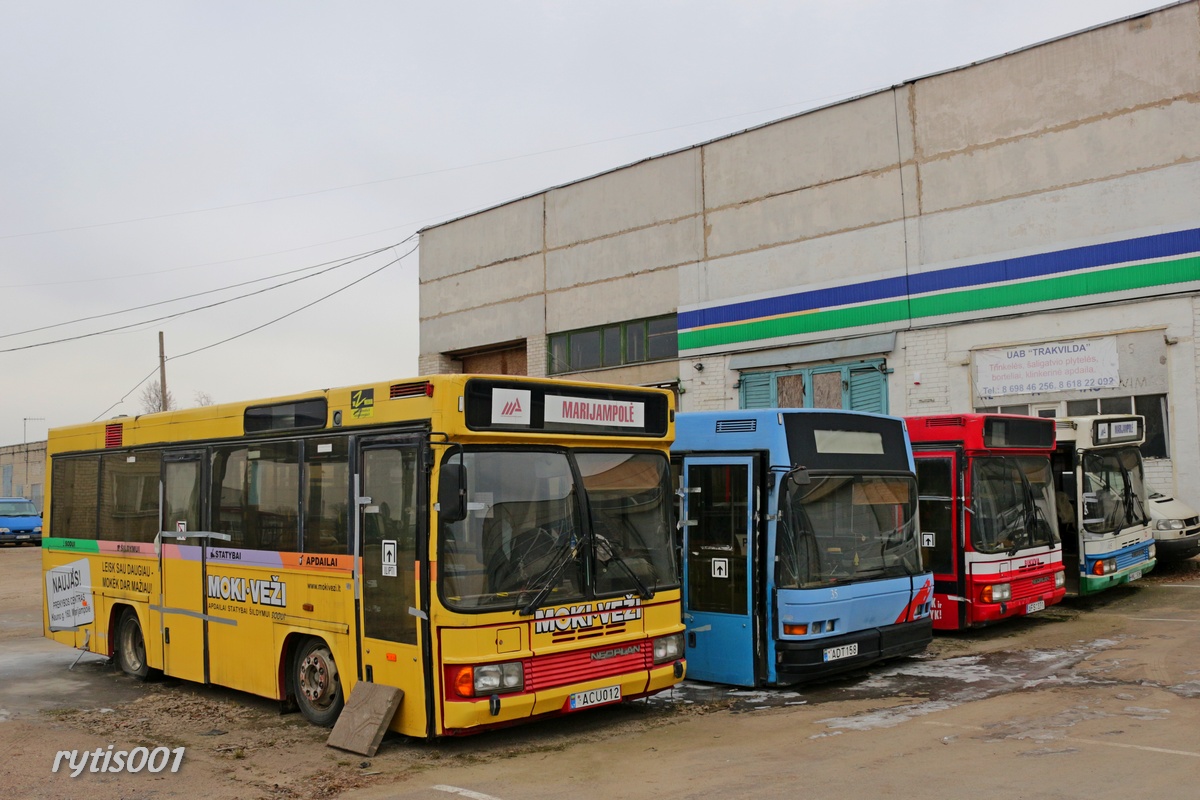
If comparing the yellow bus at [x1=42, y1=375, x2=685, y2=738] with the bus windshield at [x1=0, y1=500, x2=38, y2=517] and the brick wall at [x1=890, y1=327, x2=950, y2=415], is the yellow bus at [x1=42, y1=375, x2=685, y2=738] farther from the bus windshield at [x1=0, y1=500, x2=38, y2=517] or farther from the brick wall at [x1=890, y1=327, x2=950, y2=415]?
the bus windshield at [x1=0, y1=500, x2=38, y2=517]

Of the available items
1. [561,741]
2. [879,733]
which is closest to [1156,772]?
[879,733]

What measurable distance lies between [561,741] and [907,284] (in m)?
16.9

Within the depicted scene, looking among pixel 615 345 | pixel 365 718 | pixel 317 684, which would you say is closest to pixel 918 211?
pixel 615 345

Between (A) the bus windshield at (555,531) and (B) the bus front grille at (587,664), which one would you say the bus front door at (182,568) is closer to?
(A) the bus windshield at (555,531)

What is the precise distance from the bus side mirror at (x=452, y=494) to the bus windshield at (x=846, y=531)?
347cm

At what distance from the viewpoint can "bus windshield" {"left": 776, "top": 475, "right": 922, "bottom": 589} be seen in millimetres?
9391

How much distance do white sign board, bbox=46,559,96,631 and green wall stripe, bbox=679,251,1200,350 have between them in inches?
654

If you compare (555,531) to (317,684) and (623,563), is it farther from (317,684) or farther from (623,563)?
(317,684)

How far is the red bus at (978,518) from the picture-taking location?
39.7 feet

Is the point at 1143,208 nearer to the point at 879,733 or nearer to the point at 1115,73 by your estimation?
the point at 1115,73

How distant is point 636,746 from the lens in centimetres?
763

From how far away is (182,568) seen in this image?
9961mm

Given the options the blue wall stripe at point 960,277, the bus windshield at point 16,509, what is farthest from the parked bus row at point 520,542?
the bus windshield at point 16,509

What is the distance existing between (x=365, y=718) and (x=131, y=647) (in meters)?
4.73
